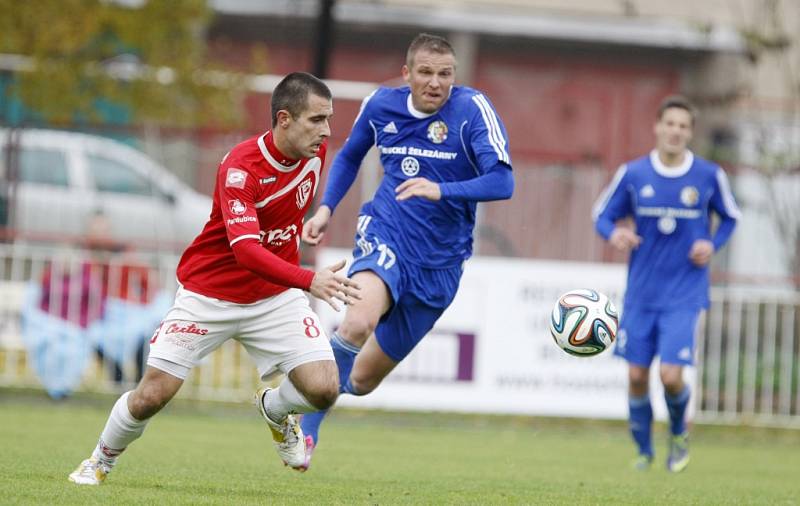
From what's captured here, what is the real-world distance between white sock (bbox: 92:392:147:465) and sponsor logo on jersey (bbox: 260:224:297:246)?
3.40ft

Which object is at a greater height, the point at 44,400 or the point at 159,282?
the point at 159,282

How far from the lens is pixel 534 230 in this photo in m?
16.1

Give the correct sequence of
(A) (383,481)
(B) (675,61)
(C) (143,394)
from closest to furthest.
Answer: (C) (143,394), (A) (383,481), (B) (675,61)

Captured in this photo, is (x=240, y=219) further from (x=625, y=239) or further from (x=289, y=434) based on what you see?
(x=625, y=239)

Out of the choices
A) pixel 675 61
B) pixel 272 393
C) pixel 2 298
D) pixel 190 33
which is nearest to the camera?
pixel 272 393

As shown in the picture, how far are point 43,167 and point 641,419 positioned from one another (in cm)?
803

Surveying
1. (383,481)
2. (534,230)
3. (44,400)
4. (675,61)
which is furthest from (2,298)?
(675,61)

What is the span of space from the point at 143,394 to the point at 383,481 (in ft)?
6.04

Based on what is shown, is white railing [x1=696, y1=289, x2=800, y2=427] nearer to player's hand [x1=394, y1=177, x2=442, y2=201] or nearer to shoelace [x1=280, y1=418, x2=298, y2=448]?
player's hand [x1=394, y1=177, x2=442, y2=201]

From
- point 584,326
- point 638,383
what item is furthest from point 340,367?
point 638,383

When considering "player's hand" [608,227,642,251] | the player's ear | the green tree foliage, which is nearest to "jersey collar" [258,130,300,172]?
the player's ear

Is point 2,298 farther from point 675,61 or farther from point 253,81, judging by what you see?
point 675,61

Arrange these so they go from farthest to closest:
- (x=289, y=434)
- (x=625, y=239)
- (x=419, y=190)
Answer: (x=625, y=239) < (x=289, y=434) < (x=419, y=190)

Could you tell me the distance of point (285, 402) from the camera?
7.46 meters
